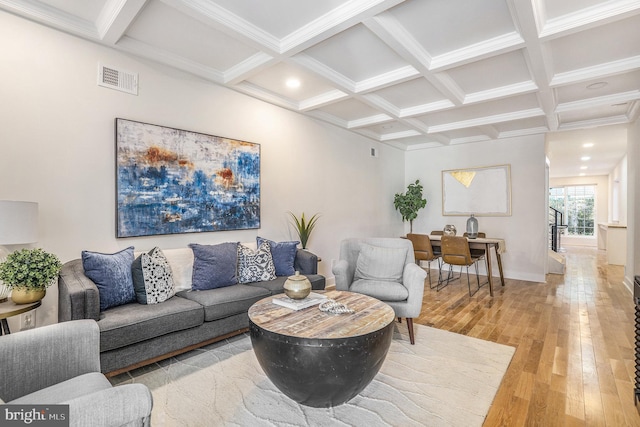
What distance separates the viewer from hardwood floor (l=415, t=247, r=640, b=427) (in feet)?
6.42

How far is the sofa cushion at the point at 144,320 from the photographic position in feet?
6.81

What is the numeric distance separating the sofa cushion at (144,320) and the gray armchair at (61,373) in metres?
0.57

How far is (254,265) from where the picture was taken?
3.27m

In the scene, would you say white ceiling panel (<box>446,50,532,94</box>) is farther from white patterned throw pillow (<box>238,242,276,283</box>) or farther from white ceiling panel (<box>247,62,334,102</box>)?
white patterned throw pillow (<box>238,242,276,283</box>)

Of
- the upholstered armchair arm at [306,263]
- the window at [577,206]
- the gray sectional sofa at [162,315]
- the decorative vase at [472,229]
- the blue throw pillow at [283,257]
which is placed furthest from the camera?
the window at [577,206]

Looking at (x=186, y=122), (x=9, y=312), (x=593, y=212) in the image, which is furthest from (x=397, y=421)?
(x=593, y=212)

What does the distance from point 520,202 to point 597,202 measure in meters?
7.81

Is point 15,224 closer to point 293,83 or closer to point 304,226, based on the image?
point 293,83

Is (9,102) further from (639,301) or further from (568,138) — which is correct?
(568,138)

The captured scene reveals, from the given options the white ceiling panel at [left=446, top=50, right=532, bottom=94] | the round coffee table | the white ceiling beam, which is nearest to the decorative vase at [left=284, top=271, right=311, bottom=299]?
the round coffee table

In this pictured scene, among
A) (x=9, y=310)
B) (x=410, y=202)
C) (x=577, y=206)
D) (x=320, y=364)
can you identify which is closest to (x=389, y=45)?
(x=320, y=364)

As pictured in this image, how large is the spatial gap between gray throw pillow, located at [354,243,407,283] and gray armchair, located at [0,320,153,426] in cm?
237

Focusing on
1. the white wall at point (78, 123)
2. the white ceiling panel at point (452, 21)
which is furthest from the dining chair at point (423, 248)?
the white ceiling panel at point (452, 21)

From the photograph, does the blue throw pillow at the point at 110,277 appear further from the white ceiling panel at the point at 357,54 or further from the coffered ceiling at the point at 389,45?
the white ceiling panel at the point at 357,54
